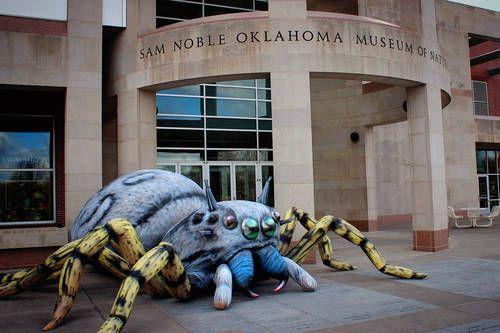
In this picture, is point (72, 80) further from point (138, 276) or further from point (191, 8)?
point (191, 8)

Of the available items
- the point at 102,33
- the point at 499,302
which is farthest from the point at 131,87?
the point at 499,302

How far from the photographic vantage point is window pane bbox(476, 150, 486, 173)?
29.2 meters

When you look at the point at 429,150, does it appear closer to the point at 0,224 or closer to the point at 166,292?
the point at 166,292

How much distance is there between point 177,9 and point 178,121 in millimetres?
4330

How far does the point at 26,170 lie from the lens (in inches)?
509

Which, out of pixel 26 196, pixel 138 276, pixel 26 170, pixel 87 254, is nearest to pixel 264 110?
pixel 26 170

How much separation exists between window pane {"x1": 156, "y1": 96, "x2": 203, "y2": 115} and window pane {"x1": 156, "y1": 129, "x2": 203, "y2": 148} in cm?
79

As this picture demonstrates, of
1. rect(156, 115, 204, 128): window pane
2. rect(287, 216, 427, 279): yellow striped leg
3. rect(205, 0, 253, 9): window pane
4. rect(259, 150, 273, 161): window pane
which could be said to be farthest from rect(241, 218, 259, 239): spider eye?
rect(205, 0, 253, 9): window pane

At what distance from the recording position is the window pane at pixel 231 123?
20.3 metres

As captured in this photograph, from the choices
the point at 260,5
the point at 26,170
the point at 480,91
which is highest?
the point at 260,5

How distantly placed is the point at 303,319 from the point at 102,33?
371 inches

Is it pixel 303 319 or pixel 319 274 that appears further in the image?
pixel 319 274

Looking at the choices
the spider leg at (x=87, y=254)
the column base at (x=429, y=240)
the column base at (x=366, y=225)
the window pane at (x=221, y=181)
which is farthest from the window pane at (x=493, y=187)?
the spider leg at (x=87, y=254)

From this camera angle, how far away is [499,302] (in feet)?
22.3
